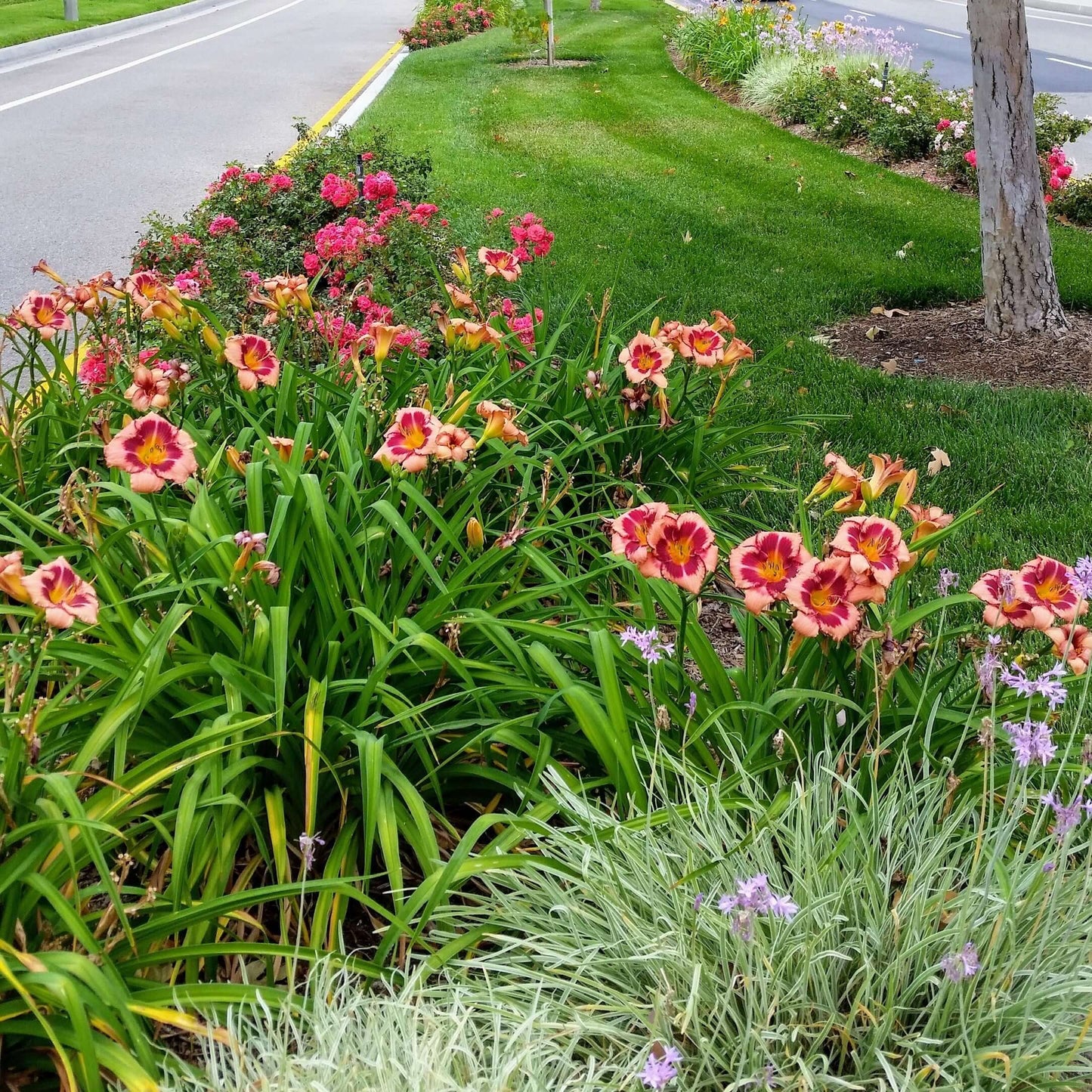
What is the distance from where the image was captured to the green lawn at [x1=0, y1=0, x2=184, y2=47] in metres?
19.5

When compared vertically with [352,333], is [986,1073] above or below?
below

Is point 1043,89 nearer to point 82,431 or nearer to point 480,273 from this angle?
point 480,273

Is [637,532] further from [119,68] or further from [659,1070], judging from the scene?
[119,68]

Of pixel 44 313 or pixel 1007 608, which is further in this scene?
pixel 44 313

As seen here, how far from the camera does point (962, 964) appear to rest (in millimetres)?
1508

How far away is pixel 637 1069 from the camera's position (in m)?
1.62

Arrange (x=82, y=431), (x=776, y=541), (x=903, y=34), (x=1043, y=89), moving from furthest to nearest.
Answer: (x=903, y=34) → (x=1043, y=89) → (x=82, y=431) → (x=776, y=541)

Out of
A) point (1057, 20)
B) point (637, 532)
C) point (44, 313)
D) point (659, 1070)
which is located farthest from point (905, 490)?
point (1057, 20)

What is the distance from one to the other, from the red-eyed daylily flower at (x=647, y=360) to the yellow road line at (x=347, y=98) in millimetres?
5434

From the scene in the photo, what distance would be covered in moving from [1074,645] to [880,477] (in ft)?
1.64

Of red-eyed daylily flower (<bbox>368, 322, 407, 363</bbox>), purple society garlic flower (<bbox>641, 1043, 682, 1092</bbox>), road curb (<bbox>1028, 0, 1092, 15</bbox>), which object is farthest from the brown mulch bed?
road curb (<bbox>1028, 0, 1092, 15</bbox>)

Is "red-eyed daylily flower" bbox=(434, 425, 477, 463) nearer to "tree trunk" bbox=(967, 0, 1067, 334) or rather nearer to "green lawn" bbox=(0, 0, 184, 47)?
"tree trunk" bbox=(967, 0, 1067, 334)

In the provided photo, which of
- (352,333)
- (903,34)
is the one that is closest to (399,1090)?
(352,333)

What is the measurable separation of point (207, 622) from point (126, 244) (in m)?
6.41
